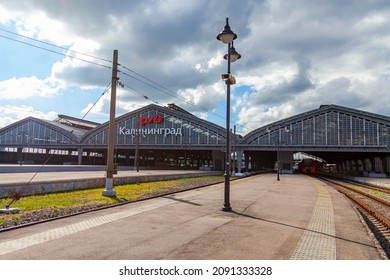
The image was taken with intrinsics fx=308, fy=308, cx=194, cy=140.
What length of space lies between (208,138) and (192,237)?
216ft

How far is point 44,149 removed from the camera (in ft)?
316

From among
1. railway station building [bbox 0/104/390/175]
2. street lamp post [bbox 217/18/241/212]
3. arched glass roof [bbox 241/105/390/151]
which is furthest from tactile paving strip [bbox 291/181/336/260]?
arched glass roof [bbox 241/105/390/151]

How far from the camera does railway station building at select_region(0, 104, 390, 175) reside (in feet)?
205

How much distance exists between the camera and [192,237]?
27.3 ft

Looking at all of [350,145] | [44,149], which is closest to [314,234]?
[350,145]

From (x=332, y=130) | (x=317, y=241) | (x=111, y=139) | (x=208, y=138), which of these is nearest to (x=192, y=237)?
(x=317, y=241)

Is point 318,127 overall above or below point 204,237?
above

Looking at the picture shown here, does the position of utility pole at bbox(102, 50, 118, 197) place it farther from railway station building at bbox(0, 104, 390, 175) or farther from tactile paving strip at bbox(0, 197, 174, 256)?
railway station building at bbox(0, 104, 390, 175)

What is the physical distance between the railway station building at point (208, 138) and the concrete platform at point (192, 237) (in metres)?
33.4

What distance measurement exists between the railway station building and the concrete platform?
3339 cm

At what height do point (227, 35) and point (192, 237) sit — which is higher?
point (227, 35)

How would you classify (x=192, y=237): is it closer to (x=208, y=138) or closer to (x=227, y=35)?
(x=227, y=35)
